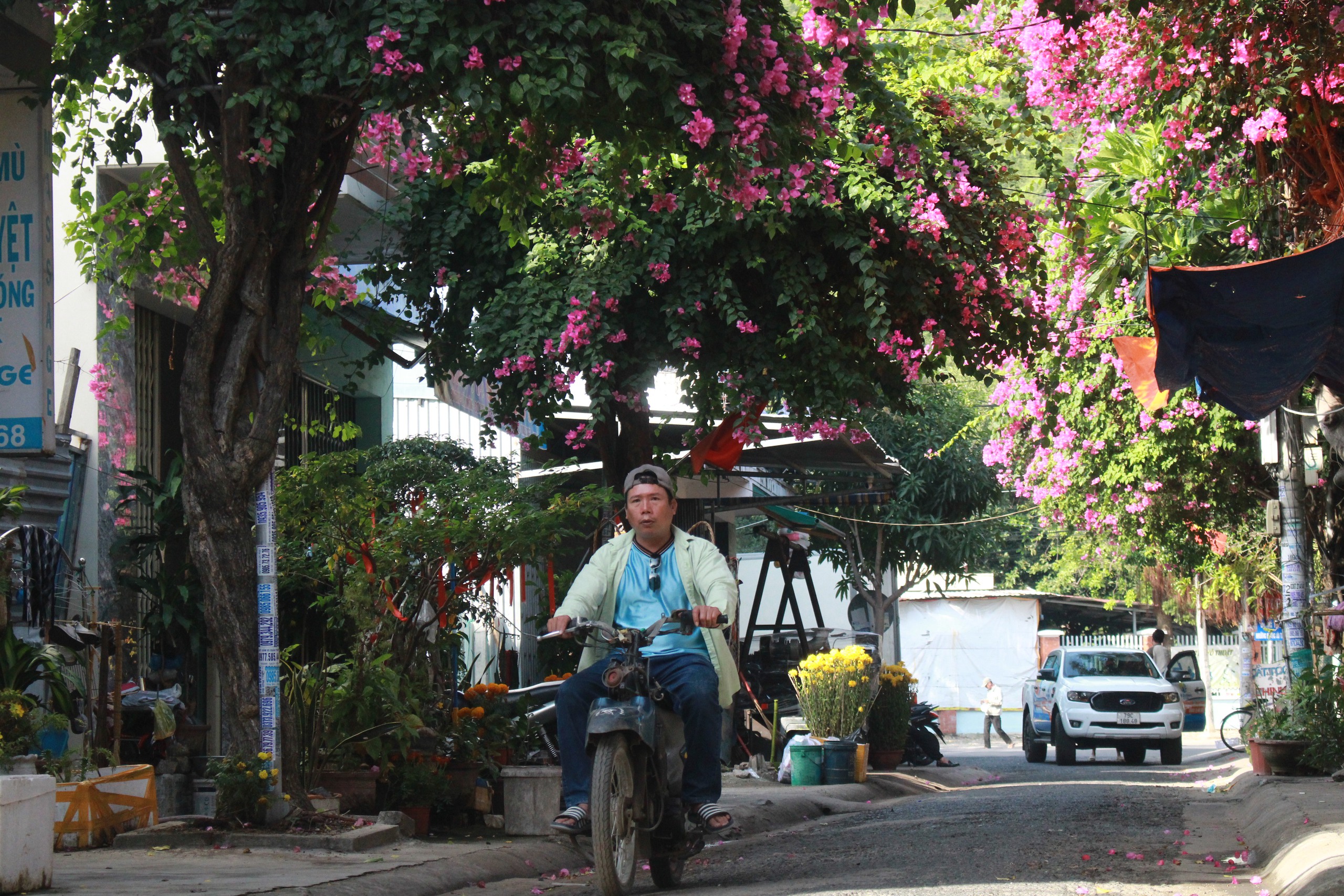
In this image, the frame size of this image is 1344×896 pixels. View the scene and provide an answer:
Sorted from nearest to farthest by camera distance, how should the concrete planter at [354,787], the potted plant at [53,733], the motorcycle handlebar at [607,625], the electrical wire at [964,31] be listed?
the motorcycle handlebar at [607,625], the potted plant at [53,733], the concrete planter at [354,787], the electrical wire at [964,31]

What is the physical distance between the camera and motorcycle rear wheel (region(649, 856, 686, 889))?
6.40m

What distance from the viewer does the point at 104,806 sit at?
745 centimetres

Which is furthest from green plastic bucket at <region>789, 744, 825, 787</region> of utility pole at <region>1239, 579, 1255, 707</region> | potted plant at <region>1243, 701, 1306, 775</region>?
utility pole at <region>1239, 579, 1255, 707</region>

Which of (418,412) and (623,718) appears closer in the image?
(623,718)

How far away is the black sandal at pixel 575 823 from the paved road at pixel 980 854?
0.64 meters

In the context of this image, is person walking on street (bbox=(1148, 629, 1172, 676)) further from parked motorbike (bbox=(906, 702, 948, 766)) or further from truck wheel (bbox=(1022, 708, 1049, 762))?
parked motorbike (bbox=(906, 702, 948, 766))

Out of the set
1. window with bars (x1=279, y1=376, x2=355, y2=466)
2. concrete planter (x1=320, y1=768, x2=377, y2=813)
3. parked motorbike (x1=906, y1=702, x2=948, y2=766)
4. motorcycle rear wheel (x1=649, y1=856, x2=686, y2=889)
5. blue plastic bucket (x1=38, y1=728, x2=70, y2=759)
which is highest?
window with bars (x1=279, y1=376, x2=355, y2=466)

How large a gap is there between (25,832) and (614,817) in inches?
86.9

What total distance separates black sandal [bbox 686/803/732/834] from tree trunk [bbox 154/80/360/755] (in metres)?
2.28

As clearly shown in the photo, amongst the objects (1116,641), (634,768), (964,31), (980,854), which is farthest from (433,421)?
(1116,641)

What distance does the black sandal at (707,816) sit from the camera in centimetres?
638

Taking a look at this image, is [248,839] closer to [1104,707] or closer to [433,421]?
[433,421]

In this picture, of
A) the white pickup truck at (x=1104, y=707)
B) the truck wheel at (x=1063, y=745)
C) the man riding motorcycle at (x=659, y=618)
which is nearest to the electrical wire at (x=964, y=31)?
the man riding motorcycle at (x=659, y=618)

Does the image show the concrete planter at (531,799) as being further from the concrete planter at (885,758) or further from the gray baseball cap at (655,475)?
the concrete planter at (885,758)
